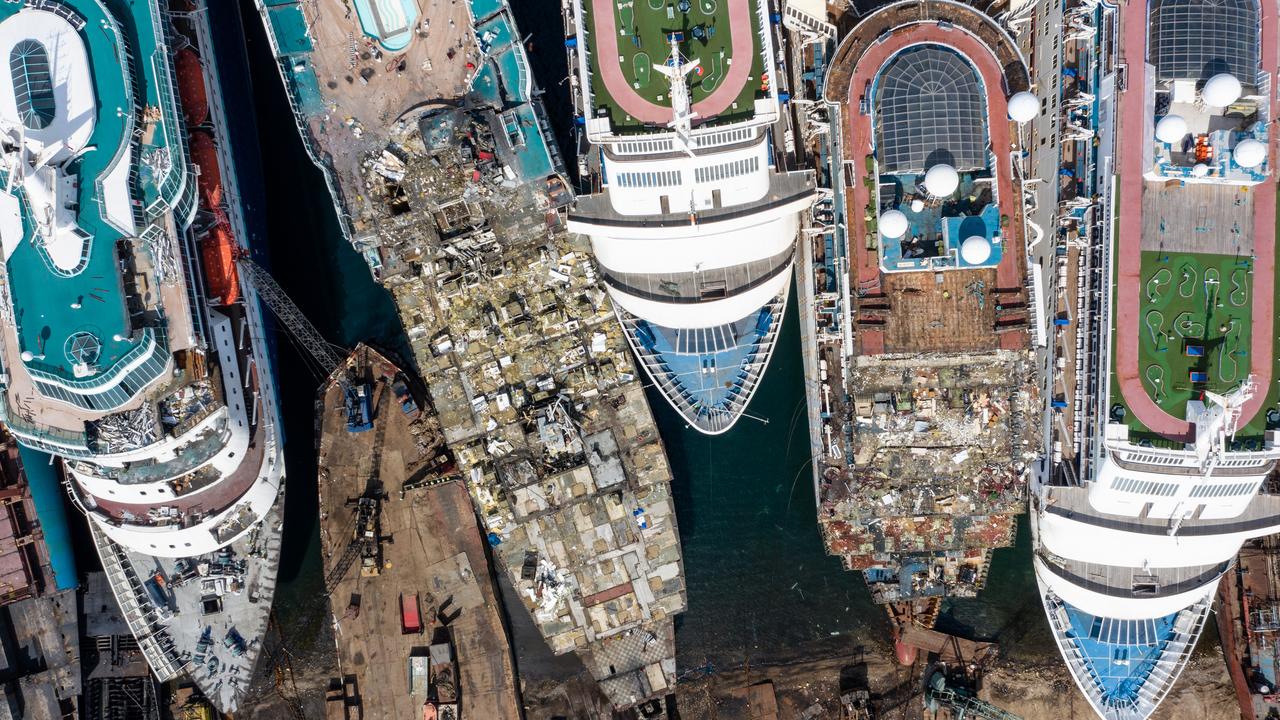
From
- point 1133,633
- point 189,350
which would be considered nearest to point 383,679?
point 189,350

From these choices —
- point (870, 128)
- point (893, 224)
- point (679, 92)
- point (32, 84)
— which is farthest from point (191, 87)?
point (893, 224)

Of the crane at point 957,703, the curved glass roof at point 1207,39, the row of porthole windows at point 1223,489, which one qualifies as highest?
the curved glass roof at point 1207,39

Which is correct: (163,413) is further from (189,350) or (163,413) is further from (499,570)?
(499,570)

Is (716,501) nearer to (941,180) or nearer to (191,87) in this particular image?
(941,180)

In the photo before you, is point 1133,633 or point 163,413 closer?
point 163,413

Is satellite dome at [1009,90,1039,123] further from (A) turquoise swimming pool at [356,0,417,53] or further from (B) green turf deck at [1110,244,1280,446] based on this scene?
(A) turquoise swimming pool at [356,0,417,53]

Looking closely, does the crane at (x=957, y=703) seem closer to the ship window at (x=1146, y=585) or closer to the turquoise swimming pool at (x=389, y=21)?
the ship window at (x=1146, y=585)

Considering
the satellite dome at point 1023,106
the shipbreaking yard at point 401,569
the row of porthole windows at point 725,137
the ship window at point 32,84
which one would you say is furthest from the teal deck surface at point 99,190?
the satellite dome at point 1023,106
